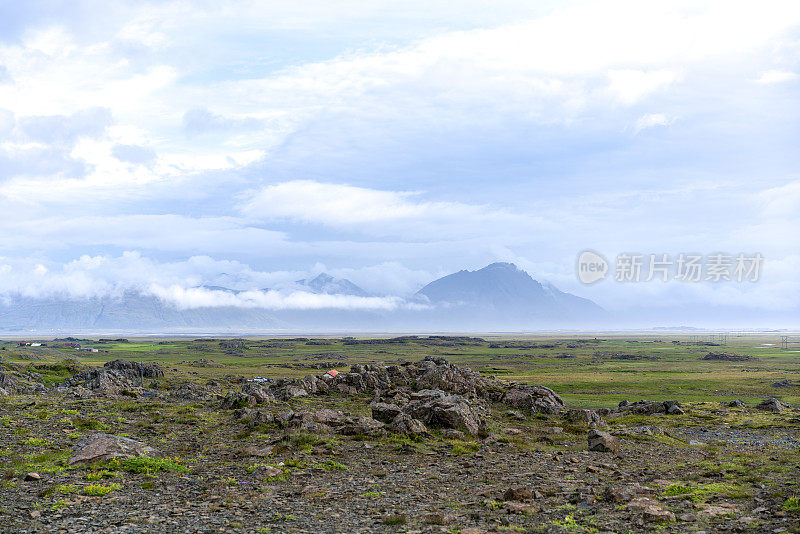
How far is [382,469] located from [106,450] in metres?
14.0

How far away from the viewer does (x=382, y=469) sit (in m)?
28.9

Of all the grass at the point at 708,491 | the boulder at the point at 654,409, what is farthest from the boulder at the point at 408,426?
the boulder at the point at 654,409

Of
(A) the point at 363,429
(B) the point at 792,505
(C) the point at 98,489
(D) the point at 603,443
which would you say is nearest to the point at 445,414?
(A) the point at 363,429

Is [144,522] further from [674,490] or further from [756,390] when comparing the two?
[756,390]

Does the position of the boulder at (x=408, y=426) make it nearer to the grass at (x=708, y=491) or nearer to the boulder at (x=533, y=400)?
the grass at (x=708, y=491)

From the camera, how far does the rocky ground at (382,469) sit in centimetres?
1956

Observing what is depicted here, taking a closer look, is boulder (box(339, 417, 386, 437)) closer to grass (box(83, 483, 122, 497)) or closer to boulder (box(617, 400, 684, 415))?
grass (box(83, 483, 122, 497))

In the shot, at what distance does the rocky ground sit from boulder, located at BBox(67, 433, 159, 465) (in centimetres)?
9

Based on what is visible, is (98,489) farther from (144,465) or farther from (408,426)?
(408,426)

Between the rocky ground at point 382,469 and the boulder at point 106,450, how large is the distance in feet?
0.31

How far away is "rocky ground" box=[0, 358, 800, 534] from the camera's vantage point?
19562 mm

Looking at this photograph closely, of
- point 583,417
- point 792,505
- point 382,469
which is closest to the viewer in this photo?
point 792,505

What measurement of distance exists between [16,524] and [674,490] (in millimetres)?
25301

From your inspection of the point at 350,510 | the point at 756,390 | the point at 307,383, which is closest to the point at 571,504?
the point at 350,510
